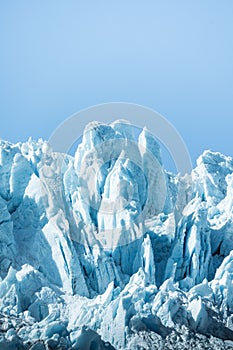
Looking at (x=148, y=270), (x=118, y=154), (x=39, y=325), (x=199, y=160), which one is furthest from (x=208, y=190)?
(x=39, y=325)

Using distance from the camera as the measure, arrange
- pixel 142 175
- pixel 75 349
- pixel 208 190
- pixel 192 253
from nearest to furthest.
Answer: pixel 75 349 < pixel 192 253 < pixel 142 175 < pixel 208 190

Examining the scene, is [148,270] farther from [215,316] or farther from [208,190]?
[208,190]

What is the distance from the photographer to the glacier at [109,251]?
1619cm

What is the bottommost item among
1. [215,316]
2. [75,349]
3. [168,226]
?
[75,349]

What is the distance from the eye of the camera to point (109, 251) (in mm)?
19672

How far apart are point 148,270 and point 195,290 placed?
1.63 meters

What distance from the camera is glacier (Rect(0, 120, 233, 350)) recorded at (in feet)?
53.1

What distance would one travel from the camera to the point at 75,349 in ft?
49.0

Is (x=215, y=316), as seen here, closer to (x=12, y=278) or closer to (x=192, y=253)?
(x=192, y=253)

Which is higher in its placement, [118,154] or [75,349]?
[118,154]

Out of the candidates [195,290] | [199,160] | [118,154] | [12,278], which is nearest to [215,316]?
[195,290]

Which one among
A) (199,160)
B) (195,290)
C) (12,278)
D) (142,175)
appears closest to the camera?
(12,278)

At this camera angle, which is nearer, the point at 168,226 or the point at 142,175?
the point at 168,226

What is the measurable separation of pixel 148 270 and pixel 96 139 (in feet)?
17.8
